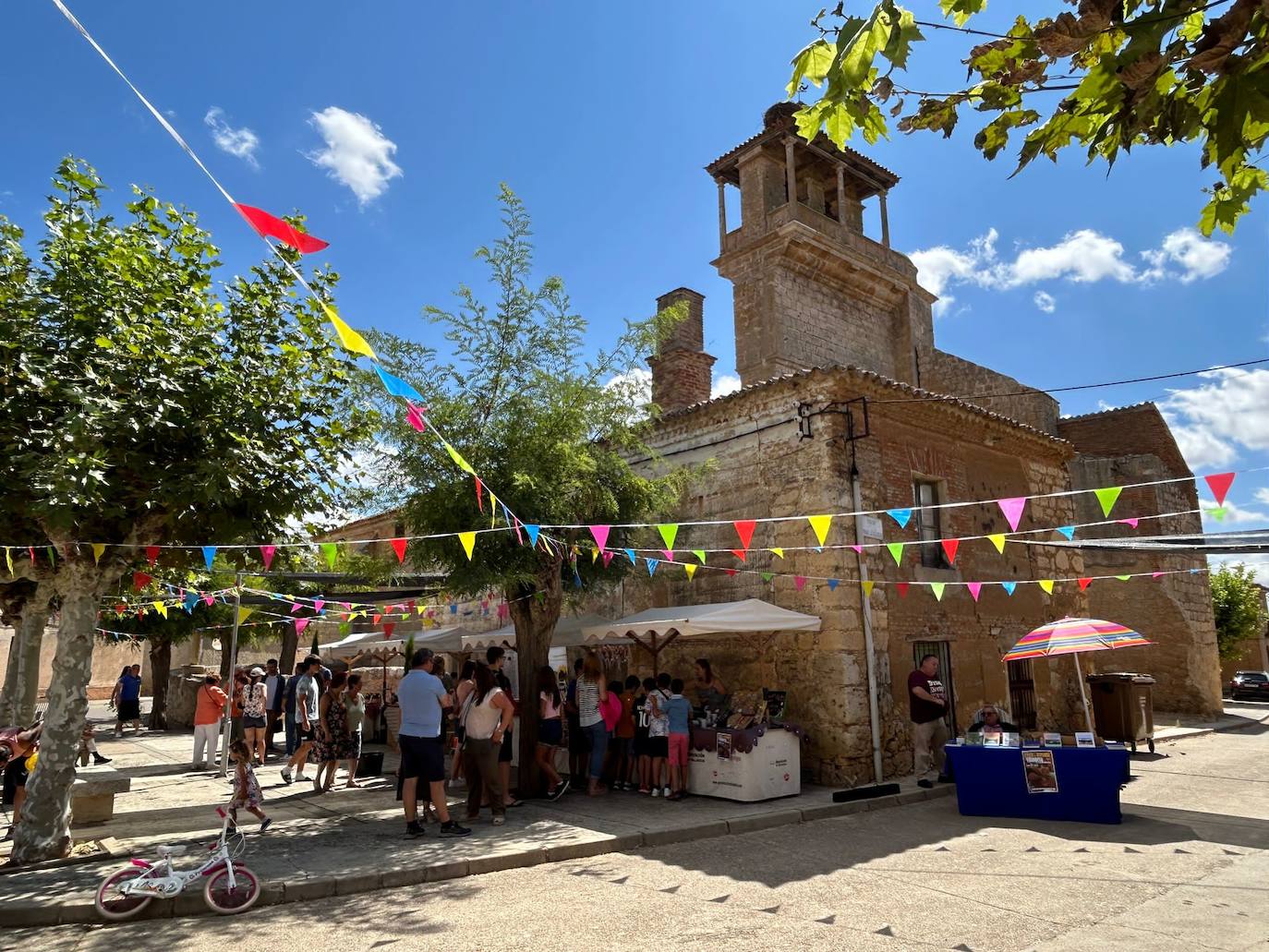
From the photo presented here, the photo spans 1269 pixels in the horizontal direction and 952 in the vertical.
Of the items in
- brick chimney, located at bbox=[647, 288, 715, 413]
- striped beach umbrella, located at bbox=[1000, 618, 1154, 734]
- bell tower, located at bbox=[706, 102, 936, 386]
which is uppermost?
bell tower, located at bbox=[706, 102, 936, 386]

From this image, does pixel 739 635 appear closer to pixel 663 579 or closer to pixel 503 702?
pixel 663 579

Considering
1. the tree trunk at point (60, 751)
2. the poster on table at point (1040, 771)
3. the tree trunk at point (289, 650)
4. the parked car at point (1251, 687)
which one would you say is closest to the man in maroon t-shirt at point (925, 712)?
the poster on table at point (1040, 771)

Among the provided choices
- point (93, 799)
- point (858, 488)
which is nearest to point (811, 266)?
point (858, 488)

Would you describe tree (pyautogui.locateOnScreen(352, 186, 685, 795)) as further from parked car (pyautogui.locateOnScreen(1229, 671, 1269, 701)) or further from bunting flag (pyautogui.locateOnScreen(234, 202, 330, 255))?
parked car (pyautogui.locateOnScreen(1229, 671, 1269, 701))

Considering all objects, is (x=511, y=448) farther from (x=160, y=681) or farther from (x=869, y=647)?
(x=160, y=681)

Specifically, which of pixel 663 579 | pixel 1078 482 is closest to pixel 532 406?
pixel 663 579

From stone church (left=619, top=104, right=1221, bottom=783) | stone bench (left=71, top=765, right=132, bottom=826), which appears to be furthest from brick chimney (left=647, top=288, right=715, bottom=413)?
stone bench (left=71, top=765, right=132, bottom=826)

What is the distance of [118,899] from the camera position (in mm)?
5207

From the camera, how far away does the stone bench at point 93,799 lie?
8.09m

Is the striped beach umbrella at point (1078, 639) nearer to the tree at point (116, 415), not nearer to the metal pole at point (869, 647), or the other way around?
the metal pole at point (869, 647)

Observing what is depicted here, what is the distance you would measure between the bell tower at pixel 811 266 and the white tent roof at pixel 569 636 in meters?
7.81

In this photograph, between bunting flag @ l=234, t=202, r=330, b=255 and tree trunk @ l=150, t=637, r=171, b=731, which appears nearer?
bunting flag @ l=234, t=202, r=330, b=255

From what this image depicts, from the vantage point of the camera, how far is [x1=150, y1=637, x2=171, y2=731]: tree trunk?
20.2m

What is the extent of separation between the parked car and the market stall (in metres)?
29.3
